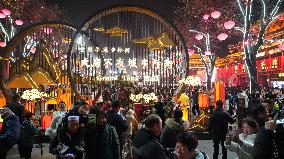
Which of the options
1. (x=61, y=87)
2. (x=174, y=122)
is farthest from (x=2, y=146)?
(x=61, y=87)

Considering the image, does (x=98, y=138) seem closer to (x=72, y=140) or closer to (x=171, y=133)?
(x=72, y=140)

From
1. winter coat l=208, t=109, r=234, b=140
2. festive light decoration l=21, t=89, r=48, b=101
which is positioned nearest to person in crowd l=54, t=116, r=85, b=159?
winter coat l=208, t=109, r=234, b=140

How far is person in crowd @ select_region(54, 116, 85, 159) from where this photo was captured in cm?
636

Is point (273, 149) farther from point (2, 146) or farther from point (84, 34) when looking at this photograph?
point (84, 34)

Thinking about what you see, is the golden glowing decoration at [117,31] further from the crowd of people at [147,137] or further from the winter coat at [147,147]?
the winter coat at [147,147]

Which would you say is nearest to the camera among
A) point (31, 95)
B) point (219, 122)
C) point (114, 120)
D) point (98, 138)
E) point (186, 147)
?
point (186, 147)

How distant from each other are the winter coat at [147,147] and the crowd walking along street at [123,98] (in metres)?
0.01

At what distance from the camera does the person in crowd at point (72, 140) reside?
6.36 metres

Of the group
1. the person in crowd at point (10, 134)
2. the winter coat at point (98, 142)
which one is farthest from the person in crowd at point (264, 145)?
the person in crowd at point (10, 134)

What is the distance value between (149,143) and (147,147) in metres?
0.06

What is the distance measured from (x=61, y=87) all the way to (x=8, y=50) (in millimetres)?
2441

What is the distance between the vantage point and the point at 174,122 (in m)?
7.01

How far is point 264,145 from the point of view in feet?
16.6

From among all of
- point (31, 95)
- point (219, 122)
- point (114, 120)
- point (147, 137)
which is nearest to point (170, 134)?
point (147, 137)
